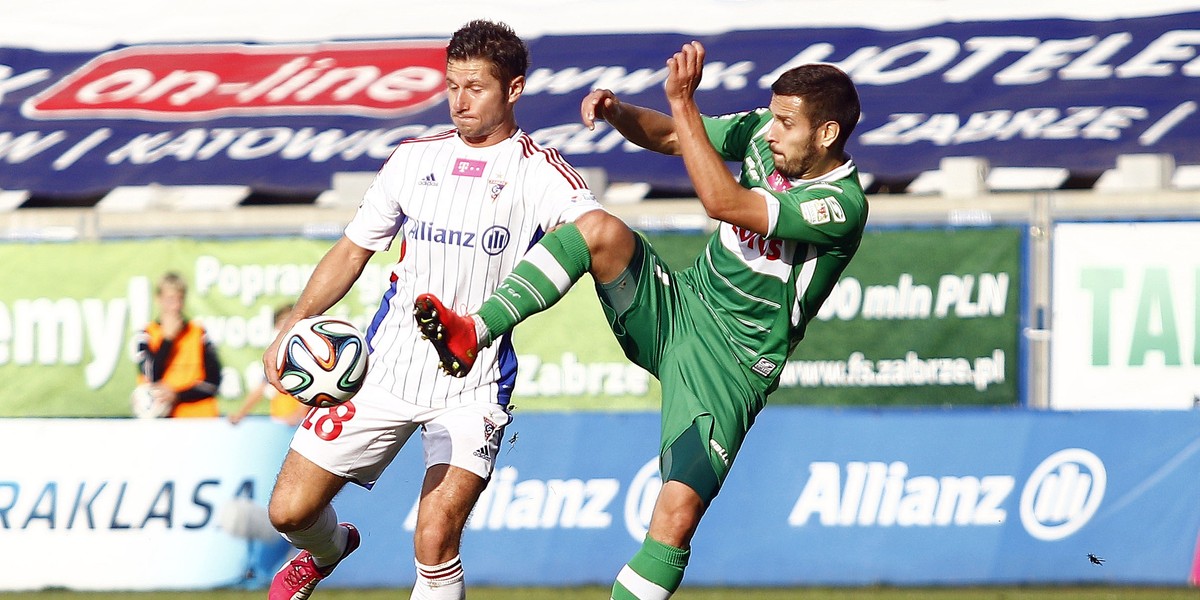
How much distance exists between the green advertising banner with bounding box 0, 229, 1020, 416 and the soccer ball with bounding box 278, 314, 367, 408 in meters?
6.01

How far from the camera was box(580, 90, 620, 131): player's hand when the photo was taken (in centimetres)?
611

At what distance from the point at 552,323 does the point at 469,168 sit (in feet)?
19.0

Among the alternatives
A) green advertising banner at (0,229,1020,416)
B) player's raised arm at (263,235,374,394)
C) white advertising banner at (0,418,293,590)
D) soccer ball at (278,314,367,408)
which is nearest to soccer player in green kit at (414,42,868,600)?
soccer ball at (278,314,367,408)

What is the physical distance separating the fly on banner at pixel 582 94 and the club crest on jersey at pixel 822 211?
801cm

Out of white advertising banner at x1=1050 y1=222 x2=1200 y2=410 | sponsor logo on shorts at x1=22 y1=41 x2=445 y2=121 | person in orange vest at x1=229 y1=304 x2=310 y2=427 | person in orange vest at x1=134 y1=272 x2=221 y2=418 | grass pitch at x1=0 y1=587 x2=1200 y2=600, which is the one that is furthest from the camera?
sponsor logo on shorts at x1=22 y1=41 x2=445 y2=121

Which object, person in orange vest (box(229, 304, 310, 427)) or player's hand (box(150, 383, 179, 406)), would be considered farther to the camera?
player's hand (box(150, 383, 179, 406))

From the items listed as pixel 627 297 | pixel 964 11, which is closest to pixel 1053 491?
pixel 627 297

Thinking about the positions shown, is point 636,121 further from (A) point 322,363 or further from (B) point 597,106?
(A) point 322,363

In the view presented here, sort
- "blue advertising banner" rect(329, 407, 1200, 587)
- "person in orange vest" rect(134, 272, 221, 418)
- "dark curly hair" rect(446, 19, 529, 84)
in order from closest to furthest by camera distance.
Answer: "dark curly hair" rect(446, 19, 529, 84) → "blue advertising banner" rect(329, 407, 1200, 587) → "person in orange vest" rect(134, 272, 221, 418)

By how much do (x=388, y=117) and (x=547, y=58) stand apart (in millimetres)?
1598

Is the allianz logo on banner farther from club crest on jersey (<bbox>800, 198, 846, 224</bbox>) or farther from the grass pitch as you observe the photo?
club crest on jersey (<bbox>800, 198, 846, 224</bbox>)

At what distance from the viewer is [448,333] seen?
5.35 metres

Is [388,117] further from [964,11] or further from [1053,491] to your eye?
[1053,491]

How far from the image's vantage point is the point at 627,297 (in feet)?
20.2
